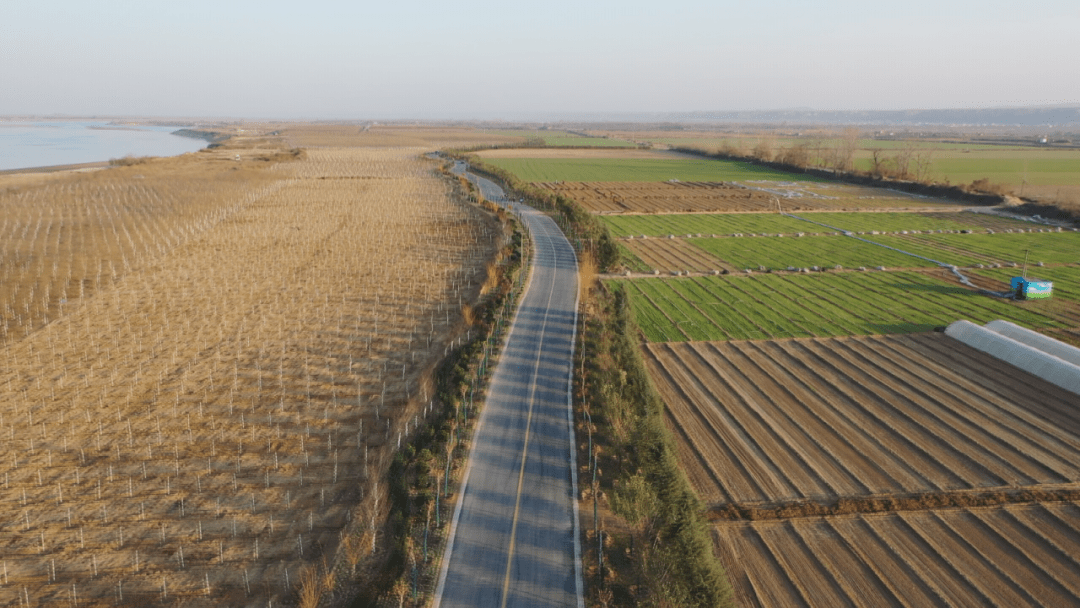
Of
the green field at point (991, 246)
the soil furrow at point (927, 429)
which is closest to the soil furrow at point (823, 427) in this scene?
the soil furrow at point (927, 429)

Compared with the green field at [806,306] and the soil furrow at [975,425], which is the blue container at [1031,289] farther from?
the soil furrow at [975,425]

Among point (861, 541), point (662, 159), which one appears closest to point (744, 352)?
point (861, 541)

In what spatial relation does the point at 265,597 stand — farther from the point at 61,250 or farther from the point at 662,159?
the point at 662,159

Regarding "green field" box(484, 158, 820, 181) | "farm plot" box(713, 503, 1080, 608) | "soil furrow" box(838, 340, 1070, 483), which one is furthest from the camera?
"green field" box(484, 158, 820, 181)

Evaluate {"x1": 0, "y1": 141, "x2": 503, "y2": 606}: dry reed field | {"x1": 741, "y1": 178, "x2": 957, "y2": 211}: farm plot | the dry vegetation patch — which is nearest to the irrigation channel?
{"x1": 741, "y1": 178, "x2": 957, "y2": 211}: farm plot

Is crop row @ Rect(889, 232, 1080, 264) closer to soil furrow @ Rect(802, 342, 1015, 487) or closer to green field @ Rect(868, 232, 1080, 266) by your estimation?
green field @ Rect(868, 232, 1080, 266)
